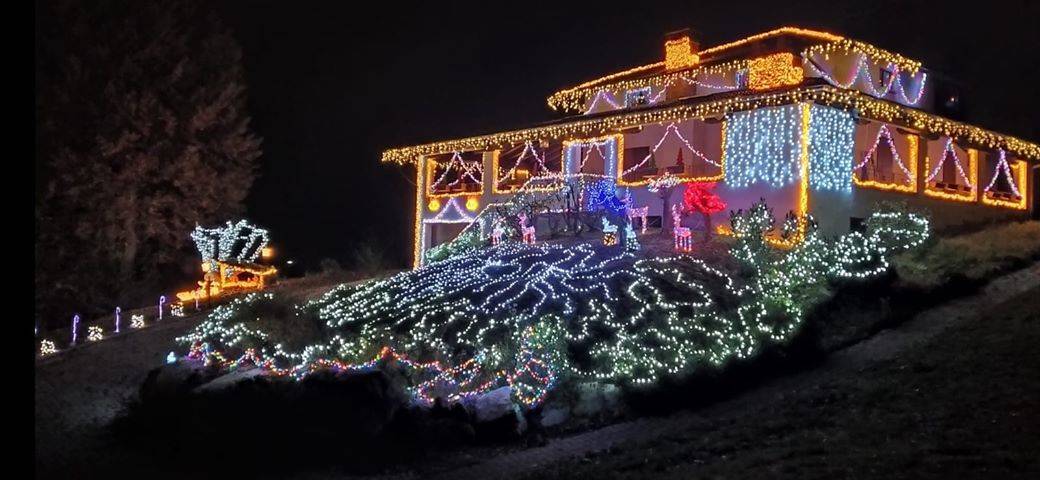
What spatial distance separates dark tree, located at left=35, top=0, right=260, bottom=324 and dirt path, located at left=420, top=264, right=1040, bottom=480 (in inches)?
686

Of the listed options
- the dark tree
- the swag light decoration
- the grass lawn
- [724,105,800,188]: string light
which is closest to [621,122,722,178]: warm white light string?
the swag light decoration

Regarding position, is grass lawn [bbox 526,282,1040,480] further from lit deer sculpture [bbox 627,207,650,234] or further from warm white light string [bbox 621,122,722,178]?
warm white light string [bbox 621,122,722,178]

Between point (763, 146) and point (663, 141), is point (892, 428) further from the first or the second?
point (663, 141)

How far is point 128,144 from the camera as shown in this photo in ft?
89.9

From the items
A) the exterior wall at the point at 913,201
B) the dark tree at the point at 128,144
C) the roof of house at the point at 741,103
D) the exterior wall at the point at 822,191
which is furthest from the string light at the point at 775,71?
the dark tree at the point at 128,144

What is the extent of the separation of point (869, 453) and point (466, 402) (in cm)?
561

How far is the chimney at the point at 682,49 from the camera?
79.1 feet

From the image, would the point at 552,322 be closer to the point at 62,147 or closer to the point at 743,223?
the point at 743,223

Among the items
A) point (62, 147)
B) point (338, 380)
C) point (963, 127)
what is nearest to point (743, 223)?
point (338, 380)

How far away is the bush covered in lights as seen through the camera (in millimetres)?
12477

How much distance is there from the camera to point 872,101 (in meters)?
19.7

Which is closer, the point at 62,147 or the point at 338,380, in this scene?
the point at 338,380

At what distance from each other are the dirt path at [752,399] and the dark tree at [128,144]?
17.4m

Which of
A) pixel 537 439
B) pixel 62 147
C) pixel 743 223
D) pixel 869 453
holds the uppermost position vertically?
pixel 62 147
